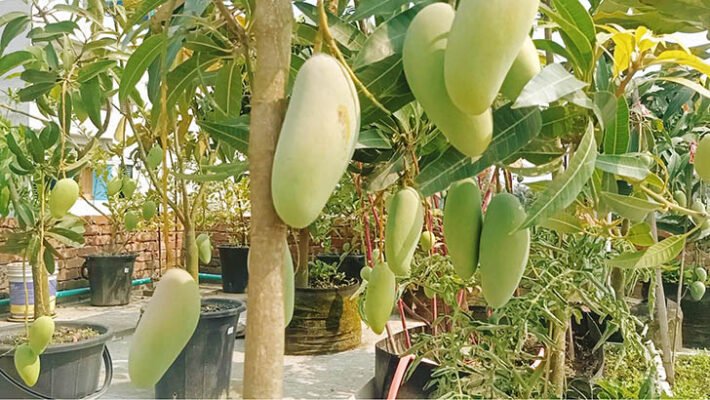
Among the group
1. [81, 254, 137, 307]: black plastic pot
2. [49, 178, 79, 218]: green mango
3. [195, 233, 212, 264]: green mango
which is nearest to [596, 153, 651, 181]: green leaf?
[195, 233, 212, 264]: green mango

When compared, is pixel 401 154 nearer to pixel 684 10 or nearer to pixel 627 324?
pixel 684 10

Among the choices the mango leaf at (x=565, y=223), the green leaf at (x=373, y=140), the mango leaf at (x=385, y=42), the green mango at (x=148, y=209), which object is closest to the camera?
the mango leaf at (x=385, y=42)

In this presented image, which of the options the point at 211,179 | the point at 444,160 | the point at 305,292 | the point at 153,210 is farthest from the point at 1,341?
the point at 444,160

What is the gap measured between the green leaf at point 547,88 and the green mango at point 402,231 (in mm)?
145

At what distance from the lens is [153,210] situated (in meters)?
1.52

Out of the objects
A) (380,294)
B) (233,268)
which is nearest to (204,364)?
(380,294)

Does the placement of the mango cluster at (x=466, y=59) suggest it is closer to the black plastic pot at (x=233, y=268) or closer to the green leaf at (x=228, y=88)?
the green leaf at (x=228, y=88)

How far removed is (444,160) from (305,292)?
2481 millimetres

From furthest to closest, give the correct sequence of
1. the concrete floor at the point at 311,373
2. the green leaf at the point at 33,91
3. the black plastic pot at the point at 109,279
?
the black plastic pot at the point at 109,279 < the concrete floor at the point at 311,373 < the green leaf at the point at 33,91

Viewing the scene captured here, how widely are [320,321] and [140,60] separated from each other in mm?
2401

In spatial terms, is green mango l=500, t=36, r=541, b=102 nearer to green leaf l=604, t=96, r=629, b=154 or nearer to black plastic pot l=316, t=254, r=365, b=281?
green leaf l=604, t=96, r=629, b=154

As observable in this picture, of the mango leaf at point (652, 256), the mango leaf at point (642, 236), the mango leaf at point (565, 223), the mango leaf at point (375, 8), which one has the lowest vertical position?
the mango leaf at point (652, 256)

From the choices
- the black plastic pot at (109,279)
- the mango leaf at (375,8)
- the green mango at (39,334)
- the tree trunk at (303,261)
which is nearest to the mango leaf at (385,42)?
the mango leaf at (375,8)

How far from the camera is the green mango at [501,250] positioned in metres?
0.41
